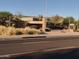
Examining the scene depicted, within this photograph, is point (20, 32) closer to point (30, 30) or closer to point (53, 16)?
point (30, 30)

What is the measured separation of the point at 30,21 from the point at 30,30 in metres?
39.7

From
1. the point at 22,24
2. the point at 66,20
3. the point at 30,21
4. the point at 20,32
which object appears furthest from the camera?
the point at 66,20

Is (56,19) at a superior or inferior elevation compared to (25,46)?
inferior

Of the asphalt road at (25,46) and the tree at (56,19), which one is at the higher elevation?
the asphalt road at (25,46)

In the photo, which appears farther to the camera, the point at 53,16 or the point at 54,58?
the point at 53,16

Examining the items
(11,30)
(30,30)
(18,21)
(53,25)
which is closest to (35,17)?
(53,25)

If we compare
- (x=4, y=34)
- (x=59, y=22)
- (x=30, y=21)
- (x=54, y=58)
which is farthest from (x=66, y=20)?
(x=54, y=58)

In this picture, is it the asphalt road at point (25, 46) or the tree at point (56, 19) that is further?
the tree at point (56, 19)

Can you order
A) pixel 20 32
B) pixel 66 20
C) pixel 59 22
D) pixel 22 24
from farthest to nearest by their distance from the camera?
pixel 66 20
pixel 59 22
pixel 22 24
pixel 20 32

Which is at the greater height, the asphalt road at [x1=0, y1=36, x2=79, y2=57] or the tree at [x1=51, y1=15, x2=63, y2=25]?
the asphalt road at [x1=0, y1=36, x2=79, y2=57]

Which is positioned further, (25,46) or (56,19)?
(56,19)

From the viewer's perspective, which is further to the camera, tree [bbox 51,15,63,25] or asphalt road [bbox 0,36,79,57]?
tree [bbox 51,15,63,25]

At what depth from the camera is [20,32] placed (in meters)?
47.9

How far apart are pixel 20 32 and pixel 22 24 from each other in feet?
109
